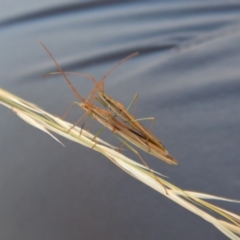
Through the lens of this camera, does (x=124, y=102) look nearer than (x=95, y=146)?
No

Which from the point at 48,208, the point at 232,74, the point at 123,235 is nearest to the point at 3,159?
the point at 48,208

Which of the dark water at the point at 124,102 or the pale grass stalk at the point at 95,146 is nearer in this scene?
the pale grass stalk at the point at 95,146

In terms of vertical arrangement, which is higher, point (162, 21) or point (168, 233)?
point (162, 21)

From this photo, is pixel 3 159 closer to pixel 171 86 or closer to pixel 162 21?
pixel 171 86

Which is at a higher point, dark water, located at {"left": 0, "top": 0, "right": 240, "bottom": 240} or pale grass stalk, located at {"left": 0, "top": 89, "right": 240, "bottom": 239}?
dark water, located at {"left": 0, "top": 0, "right": 240, "bottom": 240}

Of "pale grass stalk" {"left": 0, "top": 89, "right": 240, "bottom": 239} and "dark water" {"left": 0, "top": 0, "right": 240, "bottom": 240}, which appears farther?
"dark water" {"left": 0, "top": 0, "right": 240, "bottom": 240}

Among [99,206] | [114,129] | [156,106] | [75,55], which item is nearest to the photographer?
[114,129]

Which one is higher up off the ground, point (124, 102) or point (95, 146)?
point (124, 102)

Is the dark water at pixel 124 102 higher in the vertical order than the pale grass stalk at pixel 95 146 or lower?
higher
